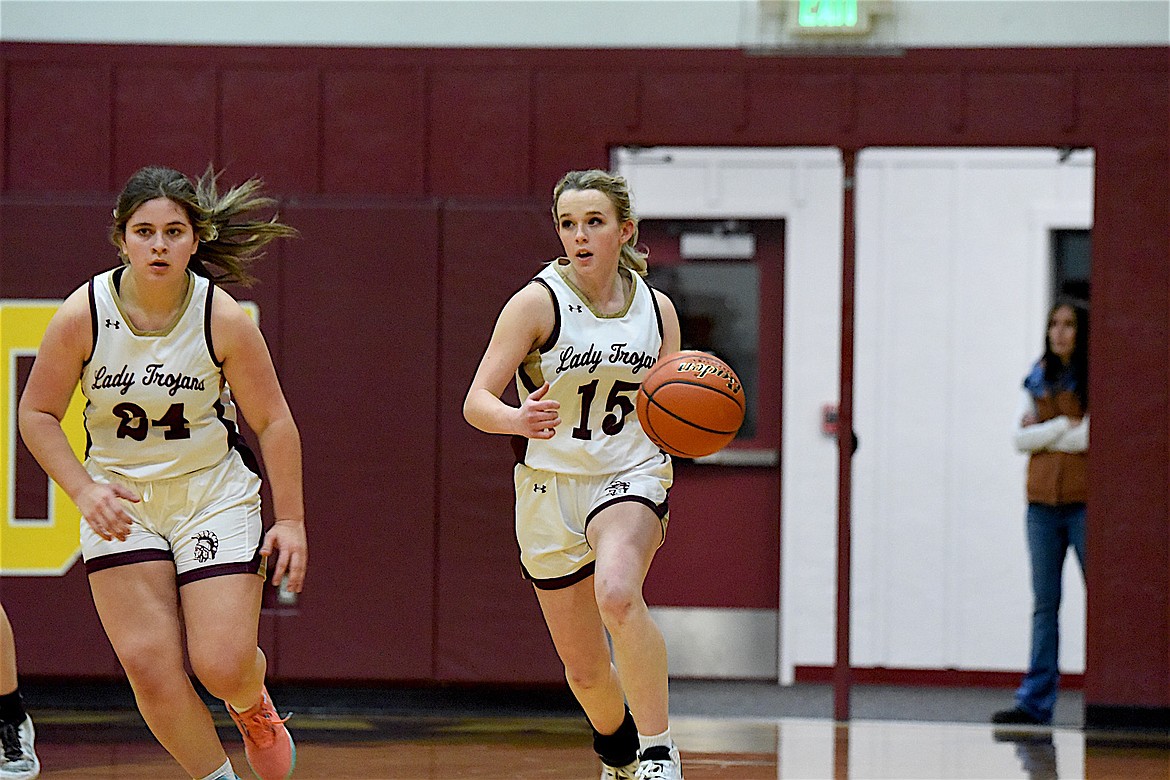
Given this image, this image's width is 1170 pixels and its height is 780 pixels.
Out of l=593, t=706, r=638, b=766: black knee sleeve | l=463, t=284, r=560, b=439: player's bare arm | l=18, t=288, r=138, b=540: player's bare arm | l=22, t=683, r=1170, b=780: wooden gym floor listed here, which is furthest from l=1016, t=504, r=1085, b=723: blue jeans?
l=18, t=288, r=138, b=540: player's bare arm

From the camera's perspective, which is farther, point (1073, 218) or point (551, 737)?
point (1073, 218)

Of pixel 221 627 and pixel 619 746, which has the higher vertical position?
pixel 221 627

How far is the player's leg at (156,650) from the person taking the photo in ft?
11.4

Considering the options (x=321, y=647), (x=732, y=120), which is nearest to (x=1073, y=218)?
(x=732, y=120)

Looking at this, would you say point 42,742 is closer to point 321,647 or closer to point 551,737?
point 321,647

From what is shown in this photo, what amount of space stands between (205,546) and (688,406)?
1.17 metres

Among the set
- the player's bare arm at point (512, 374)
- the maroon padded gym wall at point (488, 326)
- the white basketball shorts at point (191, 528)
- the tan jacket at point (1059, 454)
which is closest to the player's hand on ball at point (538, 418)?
the player's bare arm at point (512, 374)

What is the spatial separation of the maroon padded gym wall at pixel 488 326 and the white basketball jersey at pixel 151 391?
93.8 inches

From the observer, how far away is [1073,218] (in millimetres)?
Result: 7270

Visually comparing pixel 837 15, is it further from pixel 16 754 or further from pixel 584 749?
pixel 16 754

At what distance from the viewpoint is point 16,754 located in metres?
4.27

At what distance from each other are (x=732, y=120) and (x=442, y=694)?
2.55 m

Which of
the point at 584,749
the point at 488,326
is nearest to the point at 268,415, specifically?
the point at 584,749

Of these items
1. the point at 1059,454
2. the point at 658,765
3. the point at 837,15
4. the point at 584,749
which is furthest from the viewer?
the point at 1059,454
